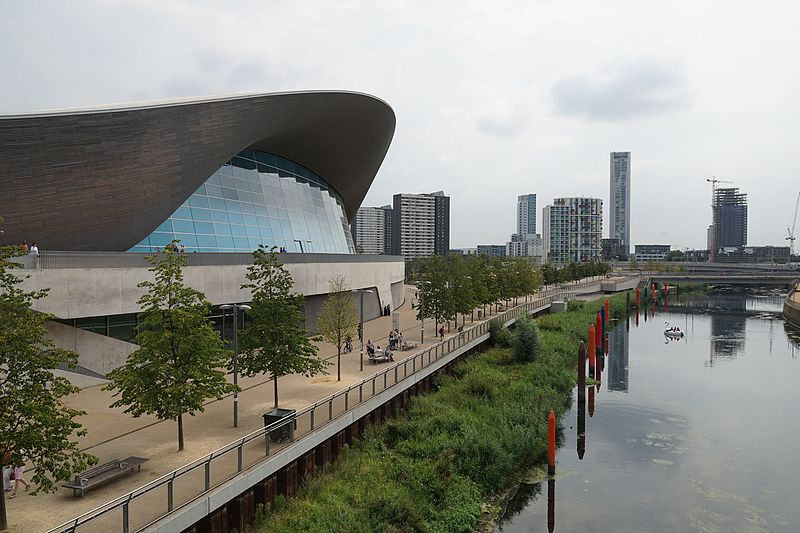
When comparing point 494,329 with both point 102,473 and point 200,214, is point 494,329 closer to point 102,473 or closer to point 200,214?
point 200,214

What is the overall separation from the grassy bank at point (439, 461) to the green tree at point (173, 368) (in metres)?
3.29

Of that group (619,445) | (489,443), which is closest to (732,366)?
(619,445)

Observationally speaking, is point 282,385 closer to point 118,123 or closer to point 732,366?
point 118,123

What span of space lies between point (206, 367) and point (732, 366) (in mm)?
40637

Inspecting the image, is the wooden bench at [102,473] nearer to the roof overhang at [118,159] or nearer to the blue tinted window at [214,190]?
the roof overhang at [118,159]

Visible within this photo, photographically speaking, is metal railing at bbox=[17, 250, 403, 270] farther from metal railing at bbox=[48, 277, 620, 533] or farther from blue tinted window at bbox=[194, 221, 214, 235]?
metal railing at bbox=[48, 277, 620, 533]

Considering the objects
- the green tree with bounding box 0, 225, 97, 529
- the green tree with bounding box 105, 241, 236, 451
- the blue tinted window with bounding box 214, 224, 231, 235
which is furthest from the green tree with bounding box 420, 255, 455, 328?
the green tree with bounding box 0, 225, 97, 529

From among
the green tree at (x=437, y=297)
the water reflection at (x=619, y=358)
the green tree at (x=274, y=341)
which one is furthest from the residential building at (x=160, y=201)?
the water reflection at (x=619, y=358)

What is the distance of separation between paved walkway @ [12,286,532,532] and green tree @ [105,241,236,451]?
868mm

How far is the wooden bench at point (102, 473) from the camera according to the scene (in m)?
11.5

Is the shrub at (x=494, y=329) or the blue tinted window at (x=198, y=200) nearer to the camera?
the blue tinted window at (x=198, y=200)

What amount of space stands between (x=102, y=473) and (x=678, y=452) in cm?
2157

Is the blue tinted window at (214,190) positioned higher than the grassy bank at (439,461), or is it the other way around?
the blue tinted window at (214,190)

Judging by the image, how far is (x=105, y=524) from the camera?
9.81 m
